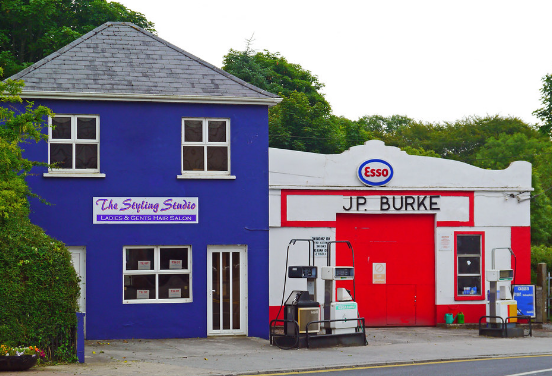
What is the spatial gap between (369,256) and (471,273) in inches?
127

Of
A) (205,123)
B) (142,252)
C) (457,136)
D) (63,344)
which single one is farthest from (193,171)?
(457,136)

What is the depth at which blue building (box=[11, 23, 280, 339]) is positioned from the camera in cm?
1798

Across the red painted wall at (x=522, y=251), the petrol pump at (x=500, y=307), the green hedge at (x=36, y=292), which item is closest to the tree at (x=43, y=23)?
the green hedge at (x=36, y=292)

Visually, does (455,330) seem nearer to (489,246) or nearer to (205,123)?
(489,246)

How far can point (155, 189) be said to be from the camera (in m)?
18.4

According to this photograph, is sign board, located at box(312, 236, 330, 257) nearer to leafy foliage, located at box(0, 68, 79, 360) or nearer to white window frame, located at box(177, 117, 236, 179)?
white window frame, located at box(177, 117, 236, 179)

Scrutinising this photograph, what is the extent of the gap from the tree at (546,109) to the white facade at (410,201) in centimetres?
1168

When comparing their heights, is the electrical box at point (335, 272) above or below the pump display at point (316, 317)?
above

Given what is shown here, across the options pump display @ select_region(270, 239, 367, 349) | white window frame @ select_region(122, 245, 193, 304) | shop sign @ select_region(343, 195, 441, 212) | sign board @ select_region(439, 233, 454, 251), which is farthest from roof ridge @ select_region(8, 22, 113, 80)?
sign board @ select_region(439, 233, 454, 251)

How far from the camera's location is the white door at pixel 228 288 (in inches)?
737

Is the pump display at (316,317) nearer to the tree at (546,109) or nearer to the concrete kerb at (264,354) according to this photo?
the concrete kerb at (264,354)

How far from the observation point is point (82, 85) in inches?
713

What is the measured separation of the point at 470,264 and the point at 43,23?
2158 centimetres

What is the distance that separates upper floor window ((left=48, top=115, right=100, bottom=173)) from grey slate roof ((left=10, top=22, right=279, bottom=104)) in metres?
0.79
